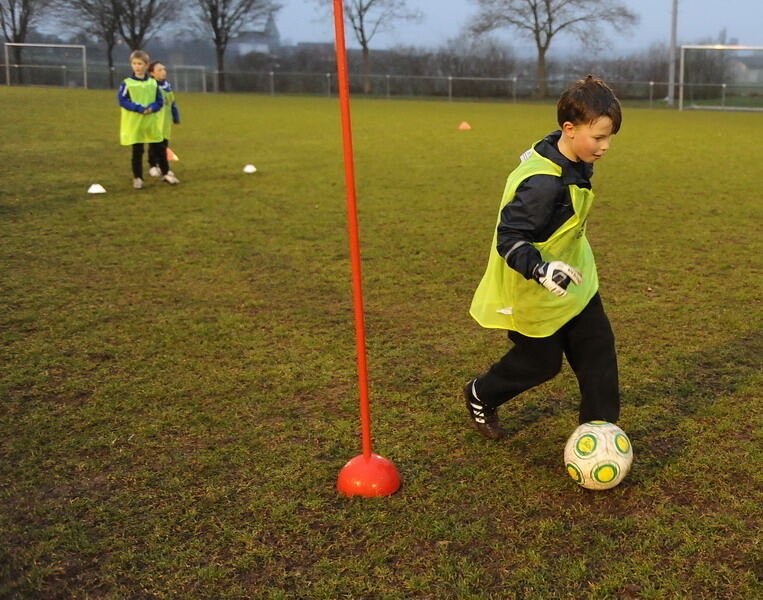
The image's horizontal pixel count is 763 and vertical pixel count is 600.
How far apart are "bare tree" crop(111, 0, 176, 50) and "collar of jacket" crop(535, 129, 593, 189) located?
173ft

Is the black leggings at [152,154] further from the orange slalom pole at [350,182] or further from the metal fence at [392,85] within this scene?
the metal fence at [392,85]

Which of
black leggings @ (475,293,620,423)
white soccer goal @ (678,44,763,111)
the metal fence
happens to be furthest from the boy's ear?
the metal fence

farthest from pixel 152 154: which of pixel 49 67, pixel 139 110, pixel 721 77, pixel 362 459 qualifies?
pixel 49 67

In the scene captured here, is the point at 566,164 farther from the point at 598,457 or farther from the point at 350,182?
the point at 598,457

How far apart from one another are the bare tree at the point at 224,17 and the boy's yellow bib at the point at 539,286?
52800mm

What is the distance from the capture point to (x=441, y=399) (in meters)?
4.04

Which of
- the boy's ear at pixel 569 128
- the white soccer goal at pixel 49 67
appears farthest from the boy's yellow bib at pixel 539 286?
the white soccer goal at pixel 49 67

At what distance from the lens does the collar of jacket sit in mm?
3027

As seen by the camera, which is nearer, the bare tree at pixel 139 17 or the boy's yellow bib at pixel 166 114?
the boy's yellow bib at pixel 166 114

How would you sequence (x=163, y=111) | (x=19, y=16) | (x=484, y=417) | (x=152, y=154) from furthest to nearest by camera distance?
(x=19, y=16)
(x=152, y=154)
(x=163, y=111)
(x=484, y=417)

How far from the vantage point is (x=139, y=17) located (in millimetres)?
52219

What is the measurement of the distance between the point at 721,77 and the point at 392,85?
1737cm

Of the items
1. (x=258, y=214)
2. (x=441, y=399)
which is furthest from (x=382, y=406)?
(x=258, y=214)

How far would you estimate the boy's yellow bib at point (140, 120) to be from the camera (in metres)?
10.2
